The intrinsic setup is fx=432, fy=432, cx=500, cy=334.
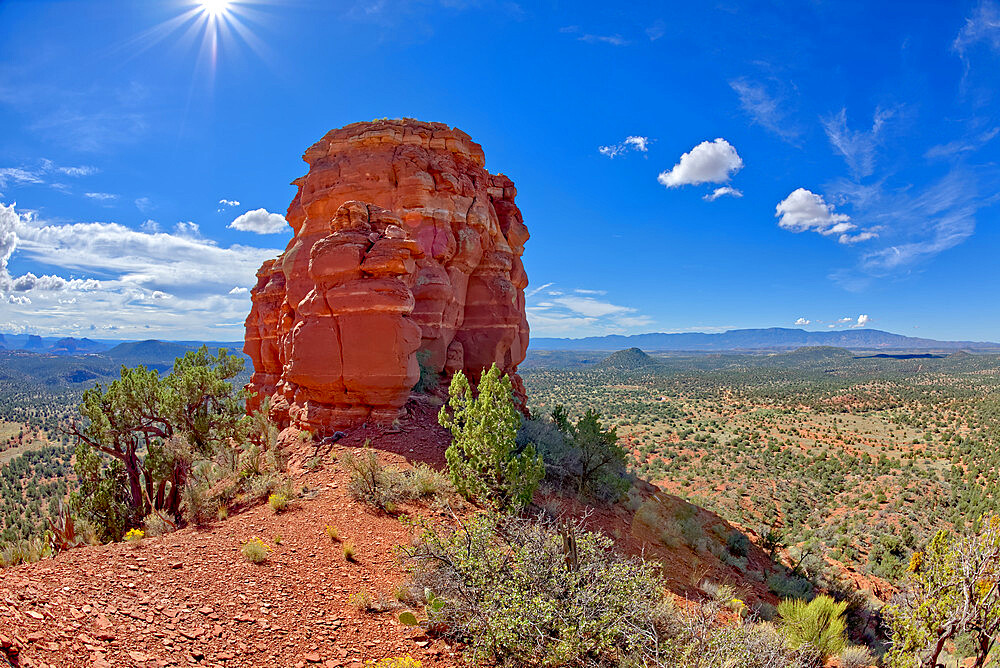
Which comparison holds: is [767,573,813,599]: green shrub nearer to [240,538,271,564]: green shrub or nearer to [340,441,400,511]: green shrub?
[340,441,400,511]: green shrub

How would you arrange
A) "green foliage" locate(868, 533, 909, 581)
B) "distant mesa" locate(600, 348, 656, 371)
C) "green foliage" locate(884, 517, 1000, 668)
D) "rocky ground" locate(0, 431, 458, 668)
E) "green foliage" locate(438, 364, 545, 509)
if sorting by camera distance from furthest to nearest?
"distant mesa" locate(600, 348, 656, 371), "green foliage" locate(868, 533, 909, 581), "green foliage" locate(438, 364, 545, 509), "green foliage" locate(884, 517, 1000, 668), "rocky ground" locate(0, 431, 458, 668)

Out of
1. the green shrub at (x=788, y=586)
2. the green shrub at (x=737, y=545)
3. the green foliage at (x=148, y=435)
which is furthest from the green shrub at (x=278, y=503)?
the green shrub at (x=737, y=545)

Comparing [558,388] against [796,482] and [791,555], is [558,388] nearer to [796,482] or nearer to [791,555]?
[796,482]

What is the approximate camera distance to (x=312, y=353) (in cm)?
1345

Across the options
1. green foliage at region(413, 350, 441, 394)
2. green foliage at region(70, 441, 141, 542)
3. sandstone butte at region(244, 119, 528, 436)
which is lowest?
green foliage at region(70, 441, 141, 542)

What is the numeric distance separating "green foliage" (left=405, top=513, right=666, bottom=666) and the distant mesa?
475 ft

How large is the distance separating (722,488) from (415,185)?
25667 millimetres

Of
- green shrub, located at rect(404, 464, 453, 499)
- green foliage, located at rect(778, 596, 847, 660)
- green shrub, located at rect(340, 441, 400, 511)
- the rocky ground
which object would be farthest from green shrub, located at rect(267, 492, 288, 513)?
green foliage, located at rect(778, 596, 847, 660)

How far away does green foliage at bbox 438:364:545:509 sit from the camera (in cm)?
916

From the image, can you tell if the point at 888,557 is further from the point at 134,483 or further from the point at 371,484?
the point at 134,483

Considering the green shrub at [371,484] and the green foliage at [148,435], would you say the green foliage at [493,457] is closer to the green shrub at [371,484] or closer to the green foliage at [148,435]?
the green shrub at [371,484]

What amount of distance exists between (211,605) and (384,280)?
907 cm

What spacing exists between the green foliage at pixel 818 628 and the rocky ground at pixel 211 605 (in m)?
5.98

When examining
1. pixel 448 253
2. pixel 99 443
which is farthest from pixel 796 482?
pixel 99 443
